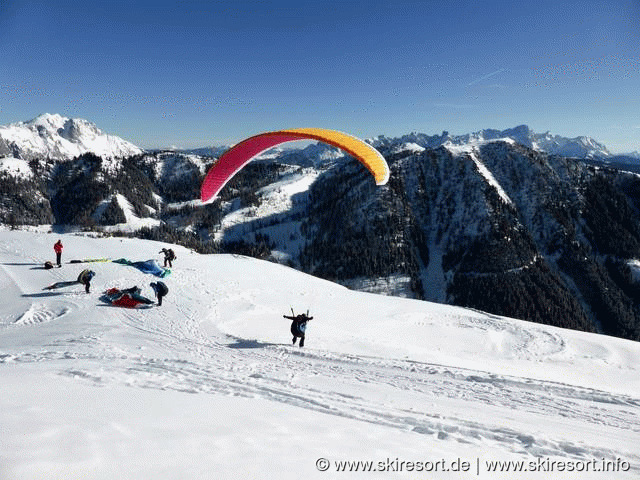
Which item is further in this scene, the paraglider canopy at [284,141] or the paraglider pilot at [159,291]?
the paraglider pilot at [159,291]

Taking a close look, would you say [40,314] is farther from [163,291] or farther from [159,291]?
[163,291]

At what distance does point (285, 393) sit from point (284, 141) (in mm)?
12438

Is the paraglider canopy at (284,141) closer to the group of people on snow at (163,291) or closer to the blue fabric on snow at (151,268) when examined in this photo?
the group of people on snow at (163,291)

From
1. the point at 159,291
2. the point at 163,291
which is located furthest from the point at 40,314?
the point at 163,291

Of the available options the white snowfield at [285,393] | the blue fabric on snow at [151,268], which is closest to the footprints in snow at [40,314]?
the white snowfield at [285,393]

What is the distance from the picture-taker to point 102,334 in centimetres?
1709

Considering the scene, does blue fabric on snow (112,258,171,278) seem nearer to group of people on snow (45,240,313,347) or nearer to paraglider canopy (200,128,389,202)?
Result: group of people on snow (45,240,313,347)

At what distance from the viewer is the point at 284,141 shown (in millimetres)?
19312

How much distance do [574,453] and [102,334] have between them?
17191 millimetres

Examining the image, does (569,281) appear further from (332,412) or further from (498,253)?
(332,412)

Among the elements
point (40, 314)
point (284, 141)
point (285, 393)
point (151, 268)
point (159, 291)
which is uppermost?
point (284, 141)

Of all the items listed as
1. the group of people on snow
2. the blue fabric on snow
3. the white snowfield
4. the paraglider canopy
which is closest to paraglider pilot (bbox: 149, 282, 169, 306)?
the group of people on snow

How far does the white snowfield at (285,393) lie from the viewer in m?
6.09

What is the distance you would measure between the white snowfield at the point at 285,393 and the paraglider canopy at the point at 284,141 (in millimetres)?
7702
